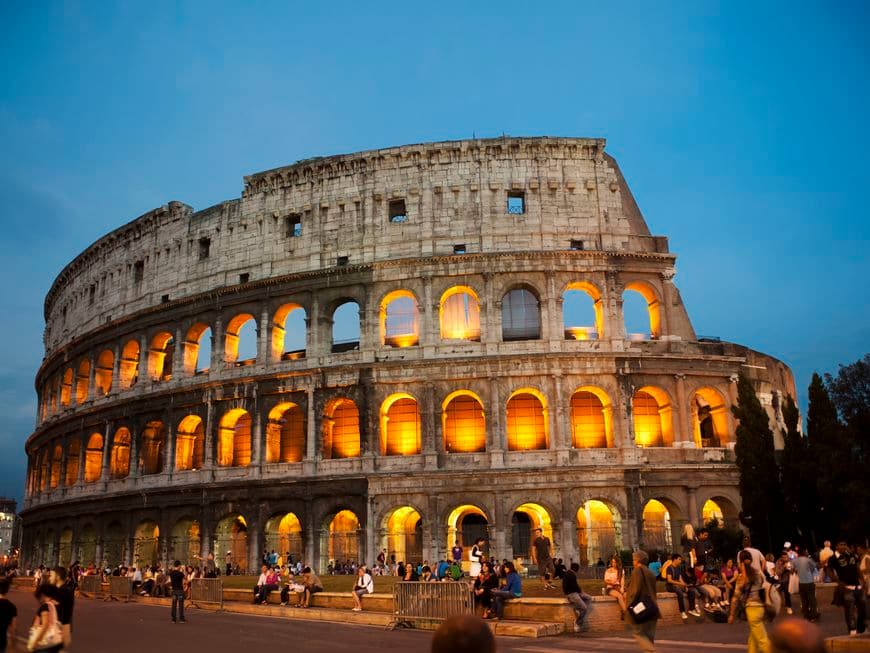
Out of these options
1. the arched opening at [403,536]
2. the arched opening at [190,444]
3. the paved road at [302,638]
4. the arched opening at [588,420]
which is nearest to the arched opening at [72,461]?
the arched opening at [190,444]

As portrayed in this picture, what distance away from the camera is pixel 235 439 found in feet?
117

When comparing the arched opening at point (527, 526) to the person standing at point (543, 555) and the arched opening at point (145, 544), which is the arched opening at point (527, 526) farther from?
the arched opening at point (145, 544)

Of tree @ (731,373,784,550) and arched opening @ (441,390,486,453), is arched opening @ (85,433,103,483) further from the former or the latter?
tree @ (731,373,784,550)

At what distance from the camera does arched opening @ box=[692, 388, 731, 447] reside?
3148 centimetres

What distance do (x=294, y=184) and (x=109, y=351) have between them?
47.2 feet

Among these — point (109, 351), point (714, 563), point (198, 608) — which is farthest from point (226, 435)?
point (714, 563)

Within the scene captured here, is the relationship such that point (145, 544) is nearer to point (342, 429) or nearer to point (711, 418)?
point (342, 429)

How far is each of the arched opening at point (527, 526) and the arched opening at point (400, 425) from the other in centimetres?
486

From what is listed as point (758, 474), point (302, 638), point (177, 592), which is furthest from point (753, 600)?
point (758, 474)

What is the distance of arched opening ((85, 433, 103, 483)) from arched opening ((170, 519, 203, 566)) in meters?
8.09

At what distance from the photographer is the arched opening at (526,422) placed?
31.5 metres

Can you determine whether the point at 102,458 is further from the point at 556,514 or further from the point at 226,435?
the point at 556,514

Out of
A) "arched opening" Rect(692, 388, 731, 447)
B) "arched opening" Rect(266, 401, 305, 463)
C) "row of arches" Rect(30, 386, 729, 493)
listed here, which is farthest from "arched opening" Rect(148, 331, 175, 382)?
"arched opening" Rect(692, 388, 731, 447)

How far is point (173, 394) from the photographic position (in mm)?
35781
